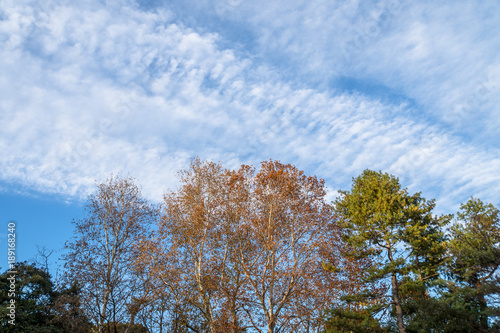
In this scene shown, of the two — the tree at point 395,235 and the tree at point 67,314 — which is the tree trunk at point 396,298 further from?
the tree at point 67,314

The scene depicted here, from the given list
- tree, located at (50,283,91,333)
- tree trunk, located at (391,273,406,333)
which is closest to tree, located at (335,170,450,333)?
tree trunk, located at (391,273,406,333)

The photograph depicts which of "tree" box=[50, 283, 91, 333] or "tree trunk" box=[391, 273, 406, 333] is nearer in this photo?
"tree" box=[50, 283, 91, 333]

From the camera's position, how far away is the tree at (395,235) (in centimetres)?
1795

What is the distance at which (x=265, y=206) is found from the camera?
61.1 feet

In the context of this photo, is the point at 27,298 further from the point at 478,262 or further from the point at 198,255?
the point at 478,262

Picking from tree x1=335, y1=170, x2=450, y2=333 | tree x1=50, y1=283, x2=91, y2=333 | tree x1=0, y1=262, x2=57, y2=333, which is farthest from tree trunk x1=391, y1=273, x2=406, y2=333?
tree x1=0, y1=262, x2=57, y2=333

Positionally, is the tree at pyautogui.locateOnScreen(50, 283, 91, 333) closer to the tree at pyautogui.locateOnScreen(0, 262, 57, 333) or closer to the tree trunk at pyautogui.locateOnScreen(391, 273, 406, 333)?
the tree at pyautogui.locateOnScreen(0, 262, 57, 333)

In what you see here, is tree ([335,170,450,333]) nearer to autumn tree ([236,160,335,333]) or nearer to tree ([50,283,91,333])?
autumn tree ([236,160,335,333])

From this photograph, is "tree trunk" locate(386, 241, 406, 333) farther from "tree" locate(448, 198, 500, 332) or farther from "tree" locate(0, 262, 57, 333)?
"tree" locate(0, 262, 57, 333)

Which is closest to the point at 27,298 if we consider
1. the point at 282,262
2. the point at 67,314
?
the point at 67,314

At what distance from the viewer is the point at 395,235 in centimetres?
1880

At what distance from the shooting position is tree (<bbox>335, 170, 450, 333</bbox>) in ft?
58.9

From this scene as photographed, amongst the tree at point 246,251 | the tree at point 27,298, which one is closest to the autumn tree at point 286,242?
the tree at point 246,251

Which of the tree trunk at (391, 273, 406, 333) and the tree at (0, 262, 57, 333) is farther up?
the tree at (0, 262, 57, 333)
